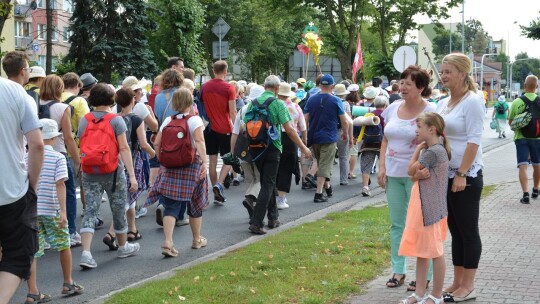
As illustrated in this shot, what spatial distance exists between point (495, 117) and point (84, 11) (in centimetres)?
1765

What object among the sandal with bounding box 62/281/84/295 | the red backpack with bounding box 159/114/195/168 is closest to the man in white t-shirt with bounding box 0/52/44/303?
the sandal with bounding box 62/281/84/295

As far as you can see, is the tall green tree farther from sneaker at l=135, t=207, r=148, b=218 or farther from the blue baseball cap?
sneaker at l=135, t=207, r=148, b=218

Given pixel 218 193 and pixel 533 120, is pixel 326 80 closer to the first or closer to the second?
pixel 218 193

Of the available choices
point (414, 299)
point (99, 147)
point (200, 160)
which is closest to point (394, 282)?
point (414, 299)

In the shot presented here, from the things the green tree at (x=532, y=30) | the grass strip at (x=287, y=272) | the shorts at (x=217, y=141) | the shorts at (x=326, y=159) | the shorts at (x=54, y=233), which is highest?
the green tree at (x=532, y=30)

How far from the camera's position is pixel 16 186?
524cm

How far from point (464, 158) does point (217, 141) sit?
7.61m

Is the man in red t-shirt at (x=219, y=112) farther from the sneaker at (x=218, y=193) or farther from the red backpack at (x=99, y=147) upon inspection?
the red backpack at (x=99, y=147)

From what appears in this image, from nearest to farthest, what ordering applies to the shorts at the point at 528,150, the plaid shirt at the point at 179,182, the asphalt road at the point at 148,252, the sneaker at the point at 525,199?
1. the asphalt road at the point at 148,252
2. the plaid shirt at the point at 179,182
3. the sneaker at the point at 525,199
4. the shorts at the point at 528,150

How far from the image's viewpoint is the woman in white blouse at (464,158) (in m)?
6.47

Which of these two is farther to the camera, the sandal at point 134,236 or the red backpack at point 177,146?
the sandal at point 134,236

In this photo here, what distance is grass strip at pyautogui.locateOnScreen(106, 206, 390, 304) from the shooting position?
6753mm

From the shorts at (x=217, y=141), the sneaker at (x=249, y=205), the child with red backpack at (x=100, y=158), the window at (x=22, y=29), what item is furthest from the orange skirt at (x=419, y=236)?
the window at (x=22, y=29)

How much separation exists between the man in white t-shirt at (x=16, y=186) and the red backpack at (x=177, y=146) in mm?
3293
